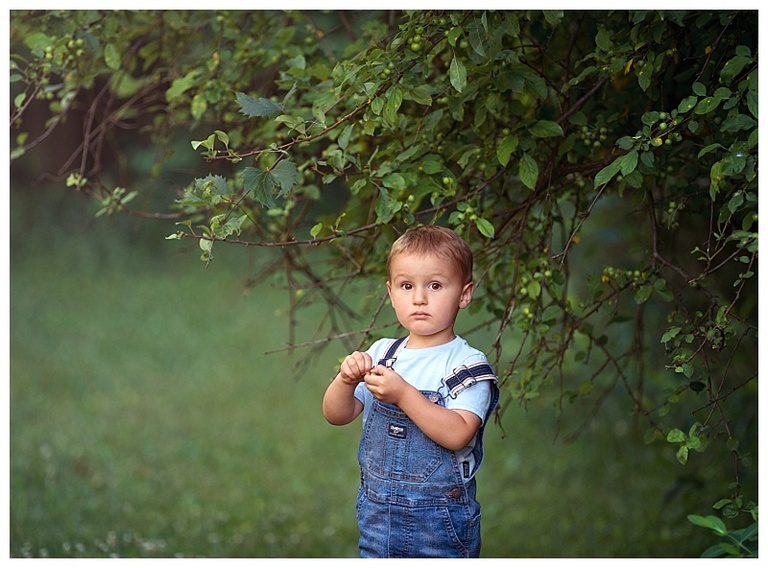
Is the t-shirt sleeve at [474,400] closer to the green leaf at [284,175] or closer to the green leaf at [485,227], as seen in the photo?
the green leaf at [485,227]

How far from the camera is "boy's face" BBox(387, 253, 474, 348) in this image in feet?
6.36

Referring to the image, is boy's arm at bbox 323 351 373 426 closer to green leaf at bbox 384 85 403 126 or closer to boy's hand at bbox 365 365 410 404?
boy's hand at bbox 365 365 410 404

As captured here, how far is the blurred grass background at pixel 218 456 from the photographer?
4402 mm

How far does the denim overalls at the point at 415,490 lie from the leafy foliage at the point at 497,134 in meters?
0.36

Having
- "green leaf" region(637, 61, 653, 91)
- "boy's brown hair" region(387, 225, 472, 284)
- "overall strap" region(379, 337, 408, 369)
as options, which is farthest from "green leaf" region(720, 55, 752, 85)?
"overall strap" region(379, 337, 408, 369)

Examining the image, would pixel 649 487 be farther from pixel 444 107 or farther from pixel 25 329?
pixel 25 329

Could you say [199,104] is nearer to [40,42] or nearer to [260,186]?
[40,42]

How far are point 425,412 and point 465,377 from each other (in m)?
0.13

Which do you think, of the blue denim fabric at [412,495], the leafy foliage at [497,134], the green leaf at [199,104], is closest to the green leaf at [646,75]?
the leafy foliage at [497,134]

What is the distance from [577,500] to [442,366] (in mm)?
3375

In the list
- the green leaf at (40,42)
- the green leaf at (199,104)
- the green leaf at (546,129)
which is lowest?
the green leaf at (546,129)

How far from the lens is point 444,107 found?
244cm

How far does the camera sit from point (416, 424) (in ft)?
6.17

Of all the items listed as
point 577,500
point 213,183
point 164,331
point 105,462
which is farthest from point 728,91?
point 164,331
